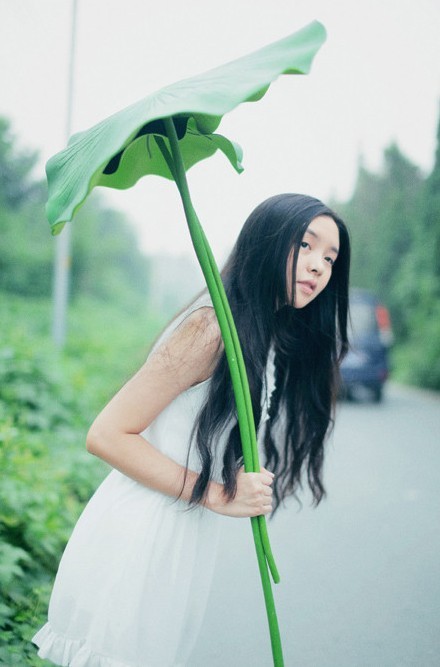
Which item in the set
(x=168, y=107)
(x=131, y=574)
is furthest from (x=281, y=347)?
(x=168, y=107)

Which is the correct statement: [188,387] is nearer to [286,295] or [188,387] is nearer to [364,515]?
[286,295]

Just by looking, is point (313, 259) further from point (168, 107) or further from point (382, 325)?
point (382, 325)

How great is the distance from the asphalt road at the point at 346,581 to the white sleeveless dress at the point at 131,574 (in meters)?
1.61

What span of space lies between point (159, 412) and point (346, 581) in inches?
119

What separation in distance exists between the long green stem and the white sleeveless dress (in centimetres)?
21

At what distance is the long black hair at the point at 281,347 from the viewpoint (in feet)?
5.47

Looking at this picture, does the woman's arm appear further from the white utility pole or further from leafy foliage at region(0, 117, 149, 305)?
leafy foliage at region(0, 117, 149, 305)

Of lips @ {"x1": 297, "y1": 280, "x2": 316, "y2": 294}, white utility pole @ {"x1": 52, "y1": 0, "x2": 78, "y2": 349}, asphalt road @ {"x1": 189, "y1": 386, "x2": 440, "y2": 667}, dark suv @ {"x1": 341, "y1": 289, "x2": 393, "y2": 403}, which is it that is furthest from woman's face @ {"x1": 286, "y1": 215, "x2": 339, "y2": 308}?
dark suv @ {"x1": 341, "y1": 289, "x2": 393, "y2": 403}

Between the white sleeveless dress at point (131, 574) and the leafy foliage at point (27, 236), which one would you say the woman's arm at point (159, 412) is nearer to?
the white sleeveless dress at point (131, 574)

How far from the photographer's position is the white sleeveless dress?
1626 millimetres

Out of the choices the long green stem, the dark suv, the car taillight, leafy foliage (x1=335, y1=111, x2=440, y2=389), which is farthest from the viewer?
leafy foliage (x1=335, y1=111, x2=440, y2=389)

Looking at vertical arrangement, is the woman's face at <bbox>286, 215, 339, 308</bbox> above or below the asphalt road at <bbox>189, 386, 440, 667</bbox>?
above

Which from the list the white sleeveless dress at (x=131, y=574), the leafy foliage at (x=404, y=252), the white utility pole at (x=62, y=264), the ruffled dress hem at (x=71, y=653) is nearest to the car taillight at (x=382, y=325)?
the leafy foliage at (x=404, y=252)

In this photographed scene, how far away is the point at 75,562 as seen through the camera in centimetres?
166
